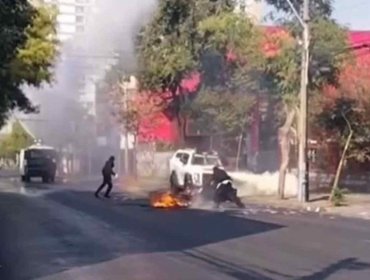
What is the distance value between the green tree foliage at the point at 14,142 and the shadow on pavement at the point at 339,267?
4349 inches

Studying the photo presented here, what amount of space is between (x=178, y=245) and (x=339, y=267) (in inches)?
196

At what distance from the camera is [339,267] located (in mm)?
18844

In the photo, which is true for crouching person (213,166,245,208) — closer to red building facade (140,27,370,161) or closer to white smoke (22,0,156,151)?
red building facade (140,27,370,161)

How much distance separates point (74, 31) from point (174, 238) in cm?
6751

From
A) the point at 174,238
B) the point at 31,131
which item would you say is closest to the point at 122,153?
the point at 31,131

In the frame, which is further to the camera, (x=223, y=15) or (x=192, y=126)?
(x=192, y=126)

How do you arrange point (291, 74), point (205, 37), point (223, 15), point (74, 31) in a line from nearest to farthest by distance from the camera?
point (291, 74)
point (223, 15)
point (205, 37)
point (74, 31)

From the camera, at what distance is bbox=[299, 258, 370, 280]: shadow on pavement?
1738 centimetres

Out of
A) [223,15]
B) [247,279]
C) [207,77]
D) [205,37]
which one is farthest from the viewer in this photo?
[207,77]

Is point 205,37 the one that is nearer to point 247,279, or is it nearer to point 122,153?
point 122,153

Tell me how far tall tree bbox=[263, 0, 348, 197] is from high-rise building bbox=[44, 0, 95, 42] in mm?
30775

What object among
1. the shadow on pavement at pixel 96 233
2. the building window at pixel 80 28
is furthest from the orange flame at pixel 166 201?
the building window at pixel 80 28

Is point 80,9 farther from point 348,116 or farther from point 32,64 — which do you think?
point 348,116

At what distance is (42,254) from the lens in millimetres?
21359
